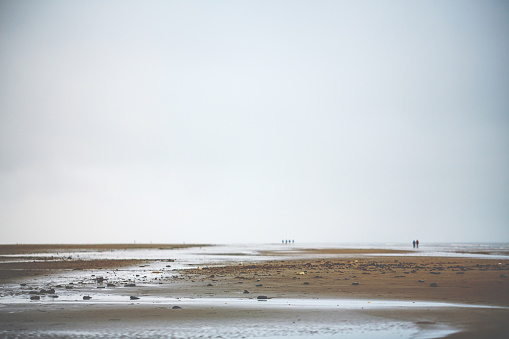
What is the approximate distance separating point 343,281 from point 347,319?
1125 centimetres

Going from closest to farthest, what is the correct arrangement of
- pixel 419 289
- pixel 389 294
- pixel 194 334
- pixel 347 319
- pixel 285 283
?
pixel 194 334 < pixel 347 319 < pixel 389 294 < pixel 419 289 < pixel 285 283

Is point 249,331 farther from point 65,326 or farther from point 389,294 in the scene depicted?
point 389,294

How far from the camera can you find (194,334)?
12359 mm

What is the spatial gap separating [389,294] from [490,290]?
472cm

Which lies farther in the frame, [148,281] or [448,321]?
[148,281]

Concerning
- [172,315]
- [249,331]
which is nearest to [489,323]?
[249,331]

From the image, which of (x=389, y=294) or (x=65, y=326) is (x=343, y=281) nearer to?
(x=389, y=294)

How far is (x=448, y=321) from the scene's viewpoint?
535 inches

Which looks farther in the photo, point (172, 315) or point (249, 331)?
point (172, 315)

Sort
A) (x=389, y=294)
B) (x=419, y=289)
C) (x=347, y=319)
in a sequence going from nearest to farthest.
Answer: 1. (x=347, y=319)
2. (x=389, y=294)
3. (x=419, y=289)

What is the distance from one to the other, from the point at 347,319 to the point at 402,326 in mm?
1943

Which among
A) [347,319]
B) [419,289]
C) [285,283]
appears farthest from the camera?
[285,283]

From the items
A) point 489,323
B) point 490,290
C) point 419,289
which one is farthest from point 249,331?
point 490,290

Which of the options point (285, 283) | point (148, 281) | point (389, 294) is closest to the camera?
point (389, 294)
